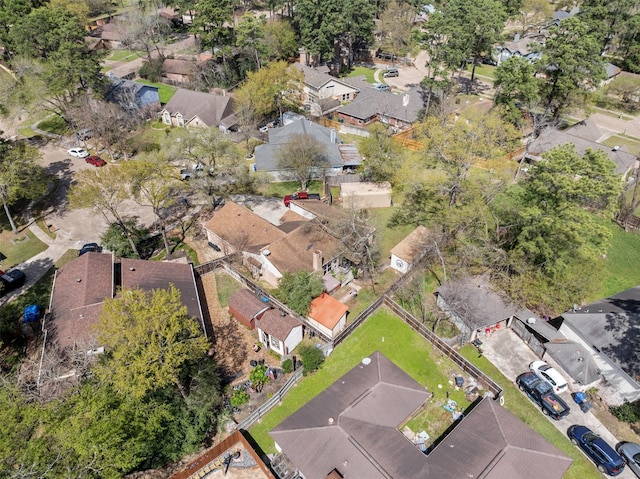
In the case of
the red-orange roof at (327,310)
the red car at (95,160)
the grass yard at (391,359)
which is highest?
the red-orange roof at (327,310)

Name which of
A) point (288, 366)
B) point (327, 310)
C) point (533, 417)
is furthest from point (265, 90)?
point (533, 417)

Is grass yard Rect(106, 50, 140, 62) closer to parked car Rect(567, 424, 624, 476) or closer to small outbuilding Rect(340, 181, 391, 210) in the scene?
small outbuilding Rect(340, 181, 391, 210)

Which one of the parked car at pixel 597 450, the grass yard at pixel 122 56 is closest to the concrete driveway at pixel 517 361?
the parked car at pixel 597 450

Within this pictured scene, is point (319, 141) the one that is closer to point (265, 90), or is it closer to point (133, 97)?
point (265, 90)

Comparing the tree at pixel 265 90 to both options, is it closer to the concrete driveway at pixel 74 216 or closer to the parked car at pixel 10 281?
the concrete driveway at pixel 74 216

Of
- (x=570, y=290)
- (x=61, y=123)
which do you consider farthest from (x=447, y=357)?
(x=61, y=123)

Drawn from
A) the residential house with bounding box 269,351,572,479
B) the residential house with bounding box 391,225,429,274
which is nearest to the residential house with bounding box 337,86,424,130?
the residential house with bounding box 391,225,429,274

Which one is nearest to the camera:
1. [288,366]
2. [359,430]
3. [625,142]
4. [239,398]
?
[359,430]
